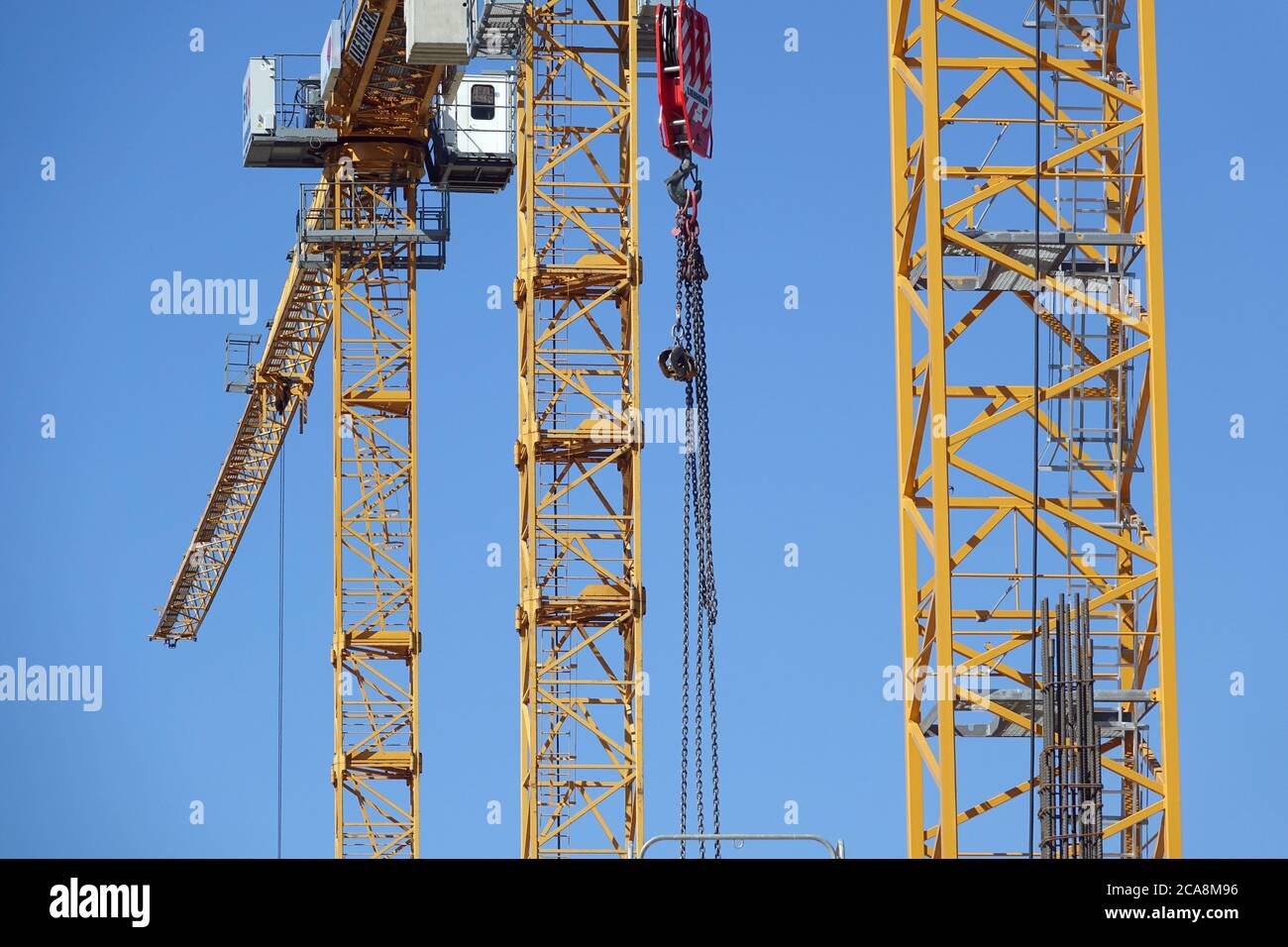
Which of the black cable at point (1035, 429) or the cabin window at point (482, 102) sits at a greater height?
the cabin window at point (482, 102)

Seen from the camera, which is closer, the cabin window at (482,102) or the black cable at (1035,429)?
the black cable at (1035,429)

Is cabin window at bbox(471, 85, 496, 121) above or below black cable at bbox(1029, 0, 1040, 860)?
above

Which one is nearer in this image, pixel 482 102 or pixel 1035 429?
pixel 1035 429

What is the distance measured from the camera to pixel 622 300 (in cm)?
5281

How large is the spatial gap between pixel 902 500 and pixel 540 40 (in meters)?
22.9

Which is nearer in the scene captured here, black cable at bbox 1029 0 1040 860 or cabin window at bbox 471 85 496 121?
black cable at bbox 1029 0 1040 860

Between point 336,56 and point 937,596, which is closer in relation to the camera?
point 937,596
